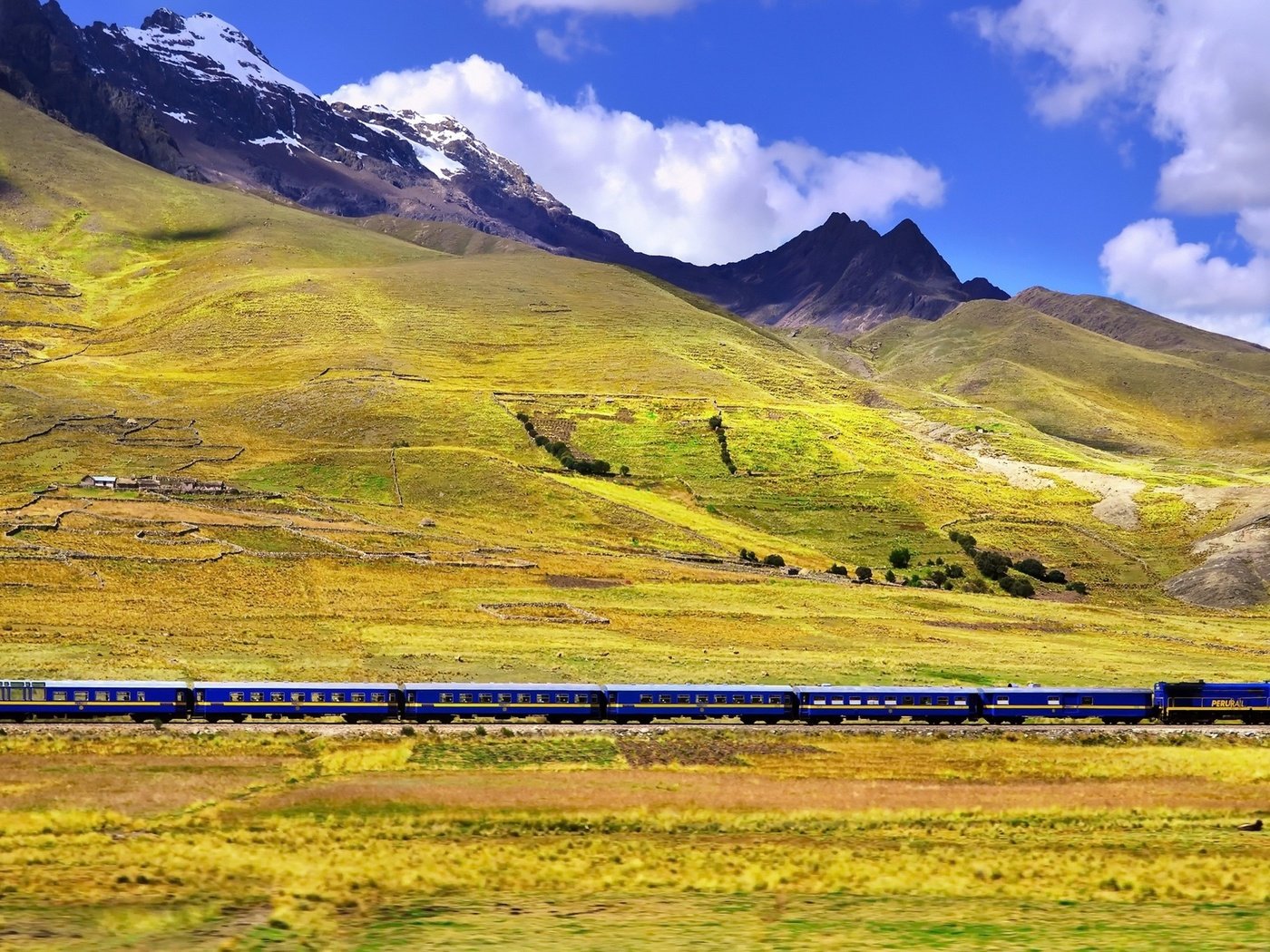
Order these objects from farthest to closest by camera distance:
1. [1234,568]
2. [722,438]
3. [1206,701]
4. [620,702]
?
[722,438] < [1234,568] < [1206,701] < [620,702]

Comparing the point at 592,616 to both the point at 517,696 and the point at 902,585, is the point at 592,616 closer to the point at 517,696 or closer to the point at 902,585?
the point at 517,696

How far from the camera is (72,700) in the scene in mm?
53812

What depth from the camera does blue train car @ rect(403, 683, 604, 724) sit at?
57.1 m

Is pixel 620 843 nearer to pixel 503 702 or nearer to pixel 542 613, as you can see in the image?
pixel 503 702

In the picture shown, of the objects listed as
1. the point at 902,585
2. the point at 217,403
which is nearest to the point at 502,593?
the point at 902,585

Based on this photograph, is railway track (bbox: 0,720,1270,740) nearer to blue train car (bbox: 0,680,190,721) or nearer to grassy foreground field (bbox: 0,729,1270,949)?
blue train car (bbox: 0,680,190,721)

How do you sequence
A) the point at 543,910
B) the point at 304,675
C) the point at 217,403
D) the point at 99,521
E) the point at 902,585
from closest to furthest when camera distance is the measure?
the point at 543,910 < the point at 304,675 < the point at 99,521 < the point at 902,585 < the point at 217,403

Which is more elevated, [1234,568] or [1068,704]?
[1234,568]

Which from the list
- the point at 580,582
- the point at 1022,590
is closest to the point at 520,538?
the point at 580,582

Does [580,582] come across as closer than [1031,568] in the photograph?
Yes

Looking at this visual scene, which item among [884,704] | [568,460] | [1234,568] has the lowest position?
[884,704]

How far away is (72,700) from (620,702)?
1093 inches

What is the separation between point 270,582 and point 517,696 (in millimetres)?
42928

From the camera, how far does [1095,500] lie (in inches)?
6324
